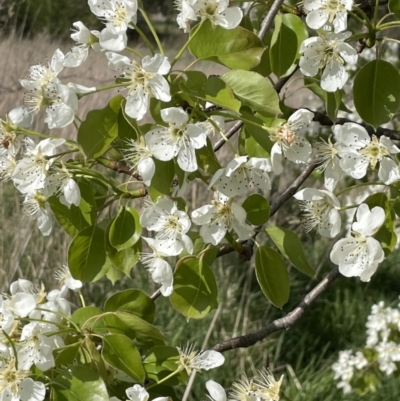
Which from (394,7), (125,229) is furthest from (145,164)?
(394,7)

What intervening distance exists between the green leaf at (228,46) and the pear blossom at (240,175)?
0.32ft

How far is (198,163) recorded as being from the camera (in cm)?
70

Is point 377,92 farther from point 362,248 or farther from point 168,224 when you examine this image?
point 168,224

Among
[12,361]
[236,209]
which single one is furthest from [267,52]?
[12,361]

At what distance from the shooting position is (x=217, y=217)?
714 mm

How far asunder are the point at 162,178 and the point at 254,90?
0.13 meters

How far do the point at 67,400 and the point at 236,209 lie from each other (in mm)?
268

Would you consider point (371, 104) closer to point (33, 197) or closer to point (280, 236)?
point (280, 236)

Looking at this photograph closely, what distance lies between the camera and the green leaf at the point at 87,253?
2.55 feet

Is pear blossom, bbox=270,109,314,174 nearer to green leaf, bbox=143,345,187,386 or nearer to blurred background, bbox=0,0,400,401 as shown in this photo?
green leaf, bbox=143,345,187,386

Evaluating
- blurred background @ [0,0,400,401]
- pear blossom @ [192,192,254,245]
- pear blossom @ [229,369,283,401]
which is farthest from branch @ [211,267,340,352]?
blurred background @ [0,0,400,401]

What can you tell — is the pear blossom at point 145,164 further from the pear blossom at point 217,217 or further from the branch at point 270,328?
the branch at point 270,328

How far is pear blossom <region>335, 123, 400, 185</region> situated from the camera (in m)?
0.73

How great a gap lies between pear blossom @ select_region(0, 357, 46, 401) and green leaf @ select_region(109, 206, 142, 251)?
6.5 inches
